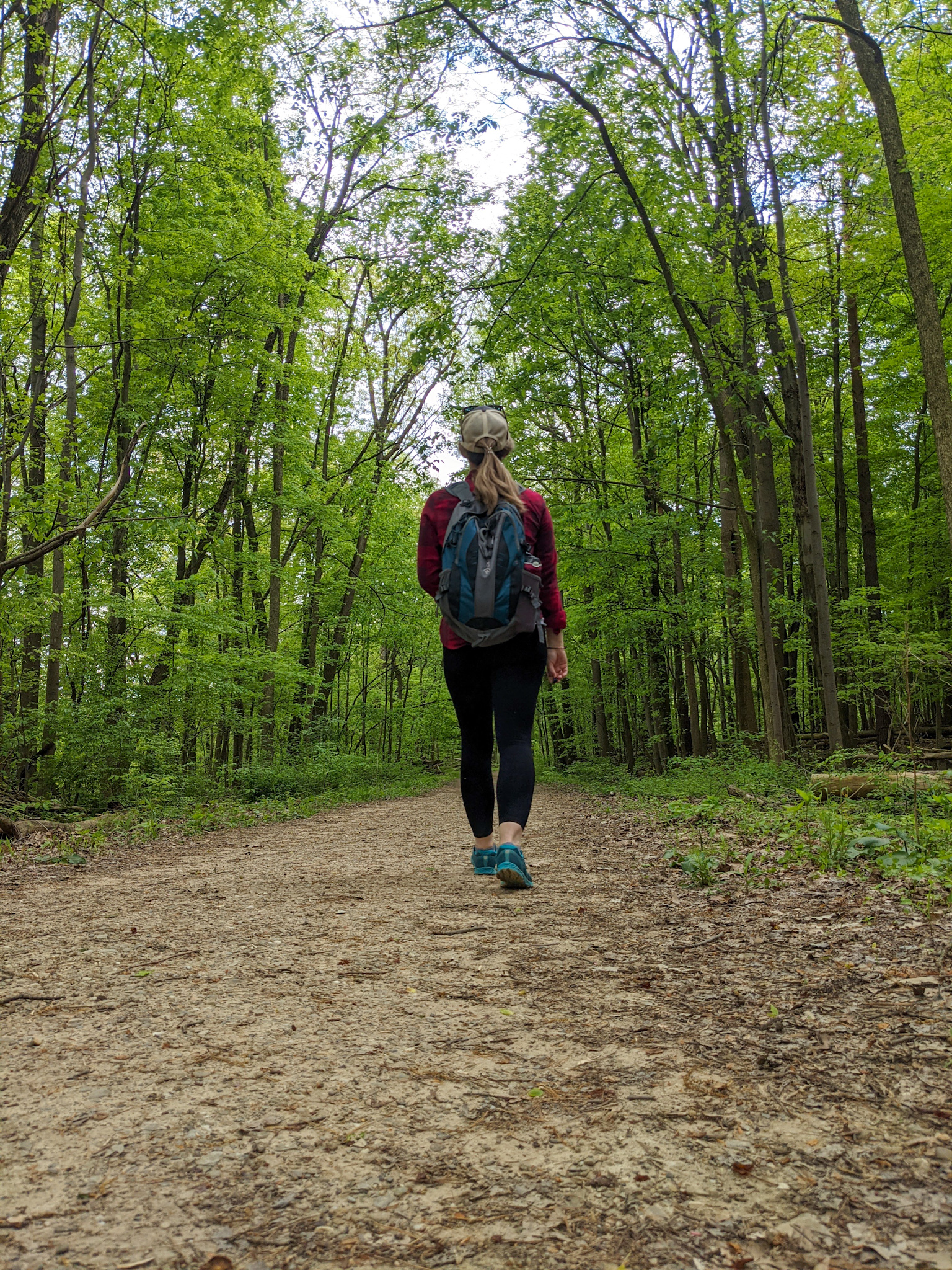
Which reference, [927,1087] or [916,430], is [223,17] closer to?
[927,1087]

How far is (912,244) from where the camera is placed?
8641 millimetres

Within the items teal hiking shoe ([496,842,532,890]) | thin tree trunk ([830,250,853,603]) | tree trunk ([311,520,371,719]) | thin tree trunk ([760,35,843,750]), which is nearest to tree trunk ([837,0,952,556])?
thin tree trunk ([760,35,843,750])

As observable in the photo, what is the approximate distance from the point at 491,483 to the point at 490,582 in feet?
1.82

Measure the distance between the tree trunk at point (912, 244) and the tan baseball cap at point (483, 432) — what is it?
624cm

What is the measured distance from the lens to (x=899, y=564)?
18.8 metres

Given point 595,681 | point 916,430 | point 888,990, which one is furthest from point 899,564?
point 888,990

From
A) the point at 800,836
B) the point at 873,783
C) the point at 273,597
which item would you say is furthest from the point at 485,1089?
the point at 273,597

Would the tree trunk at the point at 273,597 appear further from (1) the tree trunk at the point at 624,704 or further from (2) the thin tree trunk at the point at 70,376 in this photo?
(1) the tree trunk at the point at 624,704

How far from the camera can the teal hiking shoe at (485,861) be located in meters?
4.40

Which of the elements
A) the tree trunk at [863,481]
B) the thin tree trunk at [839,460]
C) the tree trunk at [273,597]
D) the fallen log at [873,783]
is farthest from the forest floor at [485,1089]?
the thin tree trunk at [839,460]

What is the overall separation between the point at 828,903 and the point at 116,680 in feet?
33.2

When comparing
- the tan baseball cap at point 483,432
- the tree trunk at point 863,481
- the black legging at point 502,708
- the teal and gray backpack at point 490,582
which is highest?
the tree trunk at point 863,481

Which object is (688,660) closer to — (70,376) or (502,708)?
(70,376)

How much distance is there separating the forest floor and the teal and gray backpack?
1.34 meters
